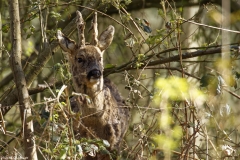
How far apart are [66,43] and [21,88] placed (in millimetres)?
2029

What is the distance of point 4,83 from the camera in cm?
925

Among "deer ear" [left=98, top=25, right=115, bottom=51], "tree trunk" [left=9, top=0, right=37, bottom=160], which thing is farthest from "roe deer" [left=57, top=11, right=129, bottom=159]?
"tree trunk" [left=9, top=0, right=37, bottom=160]

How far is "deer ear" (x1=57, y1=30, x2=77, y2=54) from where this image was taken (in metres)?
7.13

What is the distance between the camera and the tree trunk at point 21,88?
16.4 feet

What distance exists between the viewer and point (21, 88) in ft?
17.4

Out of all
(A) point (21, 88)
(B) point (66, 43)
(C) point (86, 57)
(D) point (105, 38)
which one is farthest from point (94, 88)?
(A) point (21, 88)

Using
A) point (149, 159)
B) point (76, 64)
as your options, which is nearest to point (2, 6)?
point (76, 64)

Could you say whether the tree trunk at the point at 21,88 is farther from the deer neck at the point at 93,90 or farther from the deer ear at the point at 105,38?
the deer ear at the point at 105,38

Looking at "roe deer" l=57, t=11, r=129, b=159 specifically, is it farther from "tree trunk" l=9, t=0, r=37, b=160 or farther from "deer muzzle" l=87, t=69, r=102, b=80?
"tree trunk" l=9, t=0, r=37, b=160

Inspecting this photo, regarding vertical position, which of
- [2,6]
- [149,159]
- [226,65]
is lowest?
[149,159]

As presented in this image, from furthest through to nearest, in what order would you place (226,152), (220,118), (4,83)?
(4,83), (220,118), (226,152)

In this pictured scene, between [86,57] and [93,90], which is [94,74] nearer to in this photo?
[93,90]

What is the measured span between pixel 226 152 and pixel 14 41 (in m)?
2.30

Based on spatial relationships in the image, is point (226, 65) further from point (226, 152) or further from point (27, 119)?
point (27, 119)
